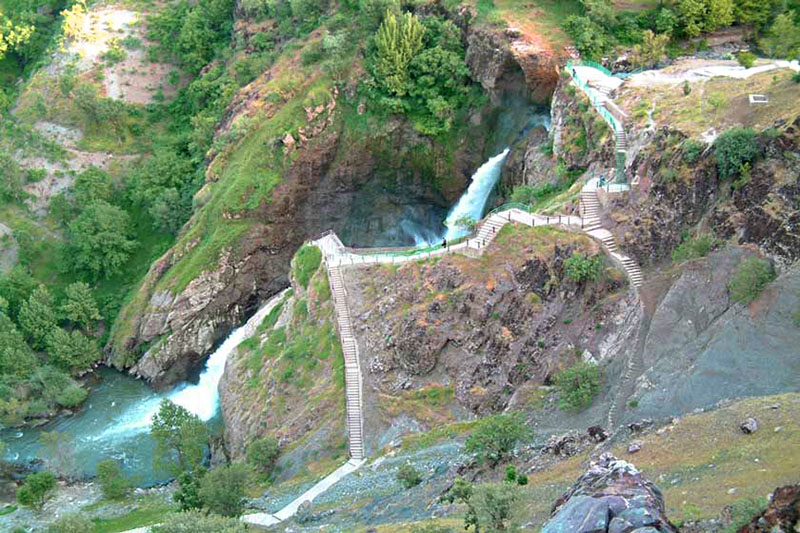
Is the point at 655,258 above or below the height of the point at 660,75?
below

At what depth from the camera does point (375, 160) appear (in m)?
64.6

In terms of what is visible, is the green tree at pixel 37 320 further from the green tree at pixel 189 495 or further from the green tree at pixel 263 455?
the green tree at pixel 263 455

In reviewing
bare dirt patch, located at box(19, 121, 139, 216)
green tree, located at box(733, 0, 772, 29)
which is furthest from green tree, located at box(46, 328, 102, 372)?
green tree, located at box(733, 0, 772, 29)

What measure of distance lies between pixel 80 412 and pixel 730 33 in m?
54.0

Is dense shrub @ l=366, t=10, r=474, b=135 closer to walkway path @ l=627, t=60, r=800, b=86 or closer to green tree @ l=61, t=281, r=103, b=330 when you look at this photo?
walkway path @ l=627, t=60, r=800, b=86

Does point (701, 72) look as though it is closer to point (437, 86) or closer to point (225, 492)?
point (437, 86)

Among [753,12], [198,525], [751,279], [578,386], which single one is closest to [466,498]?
[578,386]

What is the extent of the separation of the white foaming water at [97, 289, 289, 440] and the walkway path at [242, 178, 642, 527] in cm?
975

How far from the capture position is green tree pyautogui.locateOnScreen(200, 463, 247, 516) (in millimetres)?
37438

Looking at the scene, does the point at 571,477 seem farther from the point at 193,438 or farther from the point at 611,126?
the point at 193,438

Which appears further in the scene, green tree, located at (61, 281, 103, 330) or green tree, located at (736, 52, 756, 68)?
green tree, located at (61, 281, 103, 330)

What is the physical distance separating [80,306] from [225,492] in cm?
3287

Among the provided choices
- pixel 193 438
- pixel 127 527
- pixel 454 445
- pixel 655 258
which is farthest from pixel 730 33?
pixel 127 527

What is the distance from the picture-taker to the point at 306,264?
52188mm
